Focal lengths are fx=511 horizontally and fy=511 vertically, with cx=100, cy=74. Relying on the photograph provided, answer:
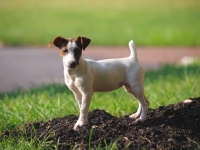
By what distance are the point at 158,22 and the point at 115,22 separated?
1.67m

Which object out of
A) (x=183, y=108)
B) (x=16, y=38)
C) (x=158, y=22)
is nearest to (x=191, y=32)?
(x=158, y=22)

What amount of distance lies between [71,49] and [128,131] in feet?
2.95

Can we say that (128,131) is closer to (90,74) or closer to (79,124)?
(79,124)

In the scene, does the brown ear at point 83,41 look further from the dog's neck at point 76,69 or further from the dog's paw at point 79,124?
the dog's paw at point 79,124

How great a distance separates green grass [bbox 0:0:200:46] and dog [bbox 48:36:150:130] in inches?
441

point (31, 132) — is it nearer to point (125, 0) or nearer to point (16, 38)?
point (16, 38)

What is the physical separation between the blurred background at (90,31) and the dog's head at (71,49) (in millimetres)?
5187

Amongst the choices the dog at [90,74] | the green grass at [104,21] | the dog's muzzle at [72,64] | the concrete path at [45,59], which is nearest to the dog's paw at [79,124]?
the dog at [90,74]

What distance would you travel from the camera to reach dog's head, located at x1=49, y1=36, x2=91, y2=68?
4316 mm

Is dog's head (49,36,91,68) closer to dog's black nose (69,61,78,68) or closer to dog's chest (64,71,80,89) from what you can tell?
dog's black nose (69,61,78,68)

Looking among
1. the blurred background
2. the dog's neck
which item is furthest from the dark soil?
the blurred background

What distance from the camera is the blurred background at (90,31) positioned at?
12844 mm

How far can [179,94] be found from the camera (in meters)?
6.42

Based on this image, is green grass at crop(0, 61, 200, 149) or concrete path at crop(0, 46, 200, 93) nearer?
green grass at crop(0, 61, 200, 149)
